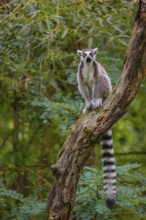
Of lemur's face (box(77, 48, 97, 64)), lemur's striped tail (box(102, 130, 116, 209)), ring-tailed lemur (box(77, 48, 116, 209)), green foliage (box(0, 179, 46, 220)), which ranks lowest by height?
green foliage (box(0, 179, 46, 220))

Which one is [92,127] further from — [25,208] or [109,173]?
[25,208]

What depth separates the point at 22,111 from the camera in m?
8.14

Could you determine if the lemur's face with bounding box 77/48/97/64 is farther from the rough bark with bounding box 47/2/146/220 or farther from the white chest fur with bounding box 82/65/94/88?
the rough bark with bounding box 47/2/146/220

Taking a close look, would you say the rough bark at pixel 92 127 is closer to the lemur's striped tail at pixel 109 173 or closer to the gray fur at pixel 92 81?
the lemur's striped tail at pixel 109 173

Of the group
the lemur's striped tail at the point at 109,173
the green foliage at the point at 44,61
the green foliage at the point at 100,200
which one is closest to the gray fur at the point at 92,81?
the green foliage at the point at 44,61

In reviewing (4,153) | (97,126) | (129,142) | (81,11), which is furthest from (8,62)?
(129,142)

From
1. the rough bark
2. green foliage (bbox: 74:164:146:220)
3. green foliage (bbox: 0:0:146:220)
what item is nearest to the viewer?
the rough bark

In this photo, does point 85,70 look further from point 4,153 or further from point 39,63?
point 4,153

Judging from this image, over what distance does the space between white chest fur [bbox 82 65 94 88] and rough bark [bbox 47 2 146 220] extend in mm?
1476

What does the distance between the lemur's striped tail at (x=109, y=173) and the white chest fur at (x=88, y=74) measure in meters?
0.89

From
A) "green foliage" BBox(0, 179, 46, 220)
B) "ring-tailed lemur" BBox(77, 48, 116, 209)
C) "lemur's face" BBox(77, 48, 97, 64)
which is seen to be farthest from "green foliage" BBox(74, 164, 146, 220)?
"lemur's face" BBox(77, 48, 97, 64)

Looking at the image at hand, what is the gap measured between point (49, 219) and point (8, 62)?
7.36 feet

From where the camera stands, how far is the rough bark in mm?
5039

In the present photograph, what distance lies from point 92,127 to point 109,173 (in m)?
0.95
